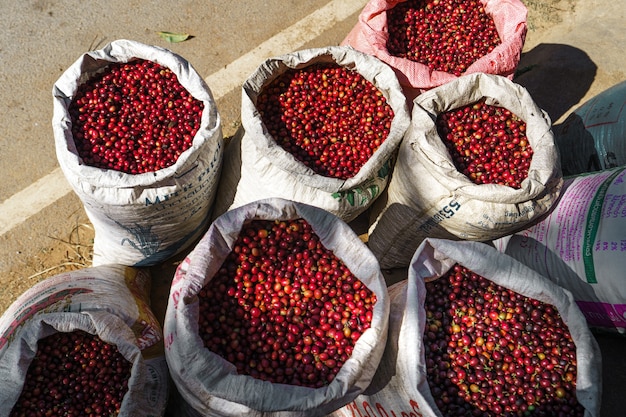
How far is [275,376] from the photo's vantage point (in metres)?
1.91

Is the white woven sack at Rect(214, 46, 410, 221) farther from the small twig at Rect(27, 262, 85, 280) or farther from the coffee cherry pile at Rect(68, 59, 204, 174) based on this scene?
the small twig at Rect(27, 262, 85, 280)

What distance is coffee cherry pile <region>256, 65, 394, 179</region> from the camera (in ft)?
8.23

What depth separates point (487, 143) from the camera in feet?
8.25

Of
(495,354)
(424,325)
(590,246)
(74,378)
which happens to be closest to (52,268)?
(74,378)

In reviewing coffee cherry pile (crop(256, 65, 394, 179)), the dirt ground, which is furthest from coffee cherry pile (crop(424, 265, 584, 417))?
the dirt ground

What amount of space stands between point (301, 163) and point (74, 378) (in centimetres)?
136

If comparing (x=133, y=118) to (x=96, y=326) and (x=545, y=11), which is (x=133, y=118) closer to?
(x=96, y=326)

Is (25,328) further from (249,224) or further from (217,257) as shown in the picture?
(249,224)

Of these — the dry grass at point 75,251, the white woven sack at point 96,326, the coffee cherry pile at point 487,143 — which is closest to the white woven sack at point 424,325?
the coffee cherry pile at point 487,143

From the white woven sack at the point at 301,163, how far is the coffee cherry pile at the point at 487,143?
0.27 meters

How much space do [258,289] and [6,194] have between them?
2.14 metres

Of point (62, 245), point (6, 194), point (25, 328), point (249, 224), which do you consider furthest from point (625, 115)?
point (6, 194)

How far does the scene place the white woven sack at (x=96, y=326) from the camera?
1956mm

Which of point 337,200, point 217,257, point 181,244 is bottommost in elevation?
point 181,244
